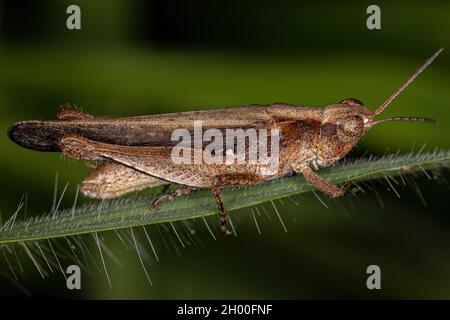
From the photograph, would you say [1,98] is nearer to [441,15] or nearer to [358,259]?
[358,259]

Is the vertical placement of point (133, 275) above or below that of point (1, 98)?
below

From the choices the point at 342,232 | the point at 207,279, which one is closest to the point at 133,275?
the point at 207,279

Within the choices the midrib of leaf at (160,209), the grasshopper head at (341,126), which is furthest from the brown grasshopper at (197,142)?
the midrib of leaf at (160,209)

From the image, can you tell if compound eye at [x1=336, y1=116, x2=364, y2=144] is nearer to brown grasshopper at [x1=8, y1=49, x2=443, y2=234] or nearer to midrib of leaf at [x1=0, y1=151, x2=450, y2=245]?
brown grasshopper at [x1=8, y1=49, x2=443, y2=234]

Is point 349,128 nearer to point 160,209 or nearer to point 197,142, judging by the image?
point 197,142

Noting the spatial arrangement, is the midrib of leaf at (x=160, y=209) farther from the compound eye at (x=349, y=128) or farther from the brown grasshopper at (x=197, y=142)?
the compound eye at (x=349, y=128)

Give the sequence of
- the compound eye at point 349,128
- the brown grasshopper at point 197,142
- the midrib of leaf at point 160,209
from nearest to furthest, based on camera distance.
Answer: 1. the midrib of leaf at point 160,209
2. the brown grasshopper at point 197,142
3. the compound eye at point 349,128

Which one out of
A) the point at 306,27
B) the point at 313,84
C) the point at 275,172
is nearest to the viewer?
the point at 275,172
